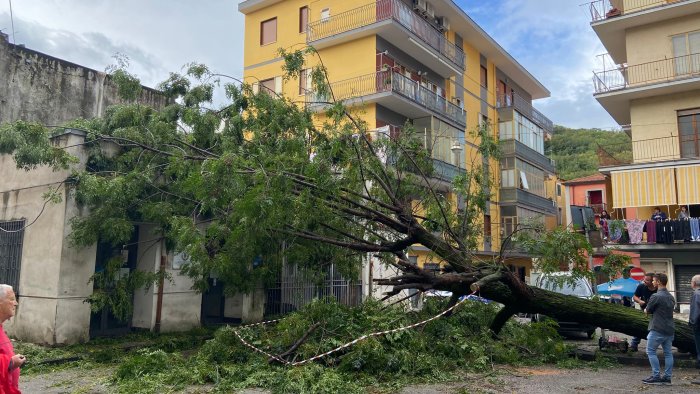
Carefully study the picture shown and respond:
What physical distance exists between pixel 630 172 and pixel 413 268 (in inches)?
663

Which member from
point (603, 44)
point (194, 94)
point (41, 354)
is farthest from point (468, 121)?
point (41, 354)

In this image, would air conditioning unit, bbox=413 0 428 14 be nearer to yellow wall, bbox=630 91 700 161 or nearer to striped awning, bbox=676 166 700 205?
yellow wall, bbox=630 91 700 161

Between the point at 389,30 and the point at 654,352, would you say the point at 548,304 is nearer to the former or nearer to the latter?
the point at 654,352

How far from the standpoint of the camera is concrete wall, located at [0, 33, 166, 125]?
17406 millimetres

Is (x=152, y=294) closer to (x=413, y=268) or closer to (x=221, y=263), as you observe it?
(x=221, y=263)

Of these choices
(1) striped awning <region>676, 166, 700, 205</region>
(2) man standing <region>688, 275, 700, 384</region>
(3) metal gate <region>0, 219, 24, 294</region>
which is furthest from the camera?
(1) striped awning <region>676, 166, 700, 205</region>

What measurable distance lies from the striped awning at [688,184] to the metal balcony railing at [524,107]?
1427cm

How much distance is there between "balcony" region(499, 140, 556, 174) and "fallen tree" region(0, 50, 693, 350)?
2078 cm

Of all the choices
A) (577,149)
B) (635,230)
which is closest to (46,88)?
(635,230)

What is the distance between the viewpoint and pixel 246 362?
8961 millimetres

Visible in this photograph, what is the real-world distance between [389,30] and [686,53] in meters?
12.4

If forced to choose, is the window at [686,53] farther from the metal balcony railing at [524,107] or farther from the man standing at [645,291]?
the man standing at [645,291]

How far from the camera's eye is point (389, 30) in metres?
23.7

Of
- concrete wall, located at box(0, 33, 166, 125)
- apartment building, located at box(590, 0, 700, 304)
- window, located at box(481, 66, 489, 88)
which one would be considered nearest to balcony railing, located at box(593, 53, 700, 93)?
apartment building, located at box(590, 0, 700, 304)
